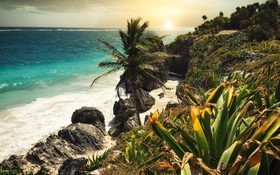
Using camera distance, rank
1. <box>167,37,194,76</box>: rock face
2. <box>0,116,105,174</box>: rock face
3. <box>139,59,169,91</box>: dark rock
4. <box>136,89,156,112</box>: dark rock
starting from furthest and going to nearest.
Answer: <box>167,37,194,76</box>: rock face < <box>139,59,169,91</box>: dark rock < <box>136,89,156,112</box>: dark rock < <box>0,116,105,174</box>: rock face

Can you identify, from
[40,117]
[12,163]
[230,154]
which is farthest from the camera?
[40,117]

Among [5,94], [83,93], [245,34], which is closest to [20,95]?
[5,94]

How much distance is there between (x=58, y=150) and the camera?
17562mm

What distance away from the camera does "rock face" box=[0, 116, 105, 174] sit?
15.8 metres

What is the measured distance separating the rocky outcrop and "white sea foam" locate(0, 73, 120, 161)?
140 inches

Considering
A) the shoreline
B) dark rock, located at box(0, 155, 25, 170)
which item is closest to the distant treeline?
the shoreline

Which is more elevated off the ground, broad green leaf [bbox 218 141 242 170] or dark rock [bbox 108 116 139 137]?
broad green leaf [bbox 218 141 242 170]

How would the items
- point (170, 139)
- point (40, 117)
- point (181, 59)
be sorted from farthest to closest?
point (181, 59) < point (40, 117) < point (170, 139)

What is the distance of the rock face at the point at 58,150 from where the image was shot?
15.8m

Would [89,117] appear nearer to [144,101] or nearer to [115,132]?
[115,132]

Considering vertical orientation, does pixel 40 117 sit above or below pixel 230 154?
below

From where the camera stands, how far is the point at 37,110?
3008cm

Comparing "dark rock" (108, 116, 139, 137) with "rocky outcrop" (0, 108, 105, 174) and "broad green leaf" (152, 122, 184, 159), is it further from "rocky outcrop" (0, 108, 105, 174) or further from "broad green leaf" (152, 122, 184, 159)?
"broad green leaf" (152, 122, 184, 159)

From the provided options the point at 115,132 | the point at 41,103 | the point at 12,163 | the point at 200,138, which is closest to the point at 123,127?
the point at 115,132
